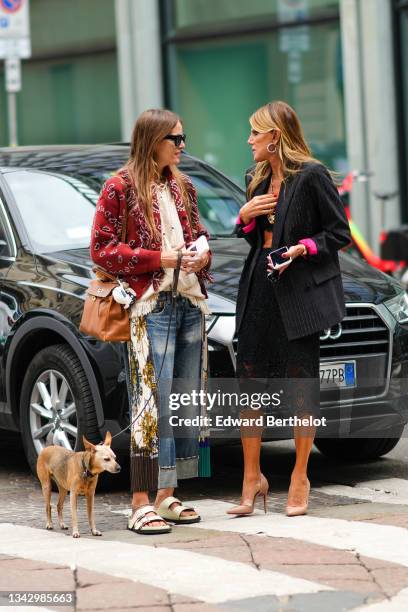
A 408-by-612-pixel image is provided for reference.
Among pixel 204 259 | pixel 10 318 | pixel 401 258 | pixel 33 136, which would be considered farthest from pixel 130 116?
pixel 204 259

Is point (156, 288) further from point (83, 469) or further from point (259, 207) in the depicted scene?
point (83, 469)

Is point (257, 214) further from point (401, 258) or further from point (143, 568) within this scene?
point (401, 258)

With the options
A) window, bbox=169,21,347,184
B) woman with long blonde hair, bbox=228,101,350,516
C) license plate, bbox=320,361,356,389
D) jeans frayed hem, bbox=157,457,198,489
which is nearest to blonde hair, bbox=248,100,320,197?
woman with long blonde hair, bbox=228,101,350,516

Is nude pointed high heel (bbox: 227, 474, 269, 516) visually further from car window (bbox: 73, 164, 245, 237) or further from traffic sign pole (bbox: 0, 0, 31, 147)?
traffic sign pole (bbox: 0, 0, 31, 147)

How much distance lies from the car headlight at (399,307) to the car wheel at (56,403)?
5.18 feet

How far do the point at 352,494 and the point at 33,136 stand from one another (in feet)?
47.3

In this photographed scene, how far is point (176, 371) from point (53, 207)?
187 cm

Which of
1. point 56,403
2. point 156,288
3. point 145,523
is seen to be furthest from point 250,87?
point 145,523

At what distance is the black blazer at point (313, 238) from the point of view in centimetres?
627

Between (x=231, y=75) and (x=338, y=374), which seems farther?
(x=231, y=75)

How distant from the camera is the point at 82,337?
6895mm

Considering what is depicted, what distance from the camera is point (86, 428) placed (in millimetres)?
6902

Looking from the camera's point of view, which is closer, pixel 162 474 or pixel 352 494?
pixel 162 474

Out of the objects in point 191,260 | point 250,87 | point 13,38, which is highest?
point 13,38
